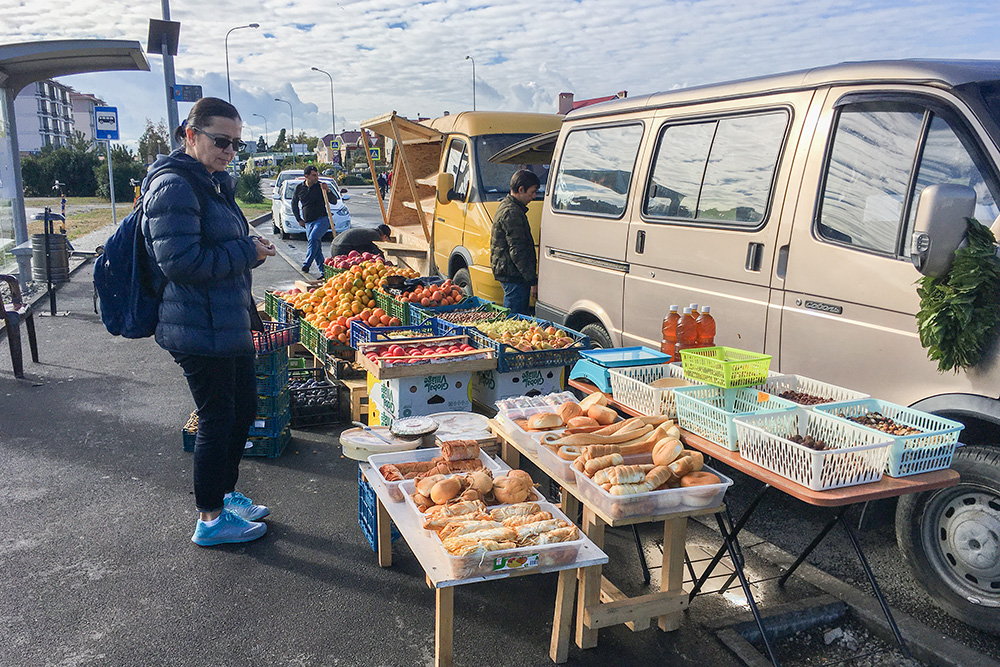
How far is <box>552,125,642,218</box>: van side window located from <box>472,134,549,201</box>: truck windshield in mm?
1773

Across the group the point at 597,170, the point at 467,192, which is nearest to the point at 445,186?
the point at 467,192

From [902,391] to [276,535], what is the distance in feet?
11.6

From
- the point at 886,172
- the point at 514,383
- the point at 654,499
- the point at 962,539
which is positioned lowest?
the point at 962,539

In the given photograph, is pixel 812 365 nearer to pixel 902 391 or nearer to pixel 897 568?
pixel 902 391

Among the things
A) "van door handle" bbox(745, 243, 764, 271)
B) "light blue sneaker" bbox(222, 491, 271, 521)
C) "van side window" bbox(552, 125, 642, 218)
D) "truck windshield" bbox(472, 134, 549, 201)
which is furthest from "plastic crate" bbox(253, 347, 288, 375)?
"truck windshield" bbox(472, 134, 549, 201)

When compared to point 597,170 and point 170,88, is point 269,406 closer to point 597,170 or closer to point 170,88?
point 597,170

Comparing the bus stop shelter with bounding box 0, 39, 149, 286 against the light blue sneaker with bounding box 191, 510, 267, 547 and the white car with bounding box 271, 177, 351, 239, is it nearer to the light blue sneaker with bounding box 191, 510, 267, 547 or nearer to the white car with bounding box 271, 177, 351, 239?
the white car with bounding box 271, 177, 351, 239

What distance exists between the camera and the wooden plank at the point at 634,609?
3.29 meters

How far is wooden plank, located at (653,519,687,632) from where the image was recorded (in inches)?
131

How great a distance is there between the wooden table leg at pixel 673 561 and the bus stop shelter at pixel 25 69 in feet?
33.7

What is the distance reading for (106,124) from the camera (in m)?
17.5

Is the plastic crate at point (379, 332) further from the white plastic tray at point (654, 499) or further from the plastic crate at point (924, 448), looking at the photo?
the plastic crate at point (924, 448)

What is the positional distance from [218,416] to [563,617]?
2.13m

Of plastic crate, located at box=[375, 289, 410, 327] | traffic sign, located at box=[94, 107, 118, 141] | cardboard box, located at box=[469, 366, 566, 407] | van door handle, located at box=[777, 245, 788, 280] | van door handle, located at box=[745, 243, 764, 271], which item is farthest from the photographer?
traffic sign, located at box=[94, 107, 118, 141]
